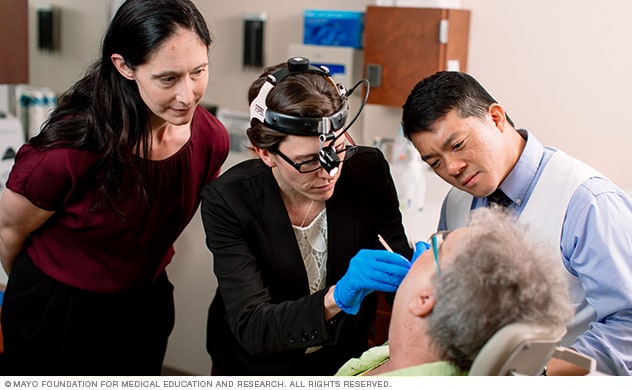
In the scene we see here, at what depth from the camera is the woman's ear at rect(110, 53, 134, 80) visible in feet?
5.75

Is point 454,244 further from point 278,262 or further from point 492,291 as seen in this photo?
point 278,262

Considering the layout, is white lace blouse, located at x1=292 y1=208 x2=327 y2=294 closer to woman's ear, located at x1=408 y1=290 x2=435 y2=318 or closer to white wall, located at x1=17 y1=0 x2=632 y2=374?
woman's ear, located at x1=408 y1=290 x2=435 y2=318

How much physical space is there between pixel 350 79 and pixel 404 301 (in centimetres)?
179

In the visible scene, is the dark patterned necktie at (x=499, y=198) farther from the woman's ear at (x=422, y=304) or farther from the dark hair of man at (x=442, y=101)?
the woman's ear at (x=422, y=304)

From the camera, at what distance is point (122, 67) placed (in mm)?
1763

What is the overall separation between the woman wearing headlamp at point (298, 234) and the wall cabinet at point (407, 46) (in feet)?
2.93

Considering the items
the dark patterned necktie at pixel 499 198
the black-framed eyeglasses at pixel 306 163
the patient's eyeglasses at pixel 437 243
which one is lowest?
the dark patterned necktie at pixel 499 198

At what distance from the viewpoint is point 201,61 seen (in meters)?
1.74

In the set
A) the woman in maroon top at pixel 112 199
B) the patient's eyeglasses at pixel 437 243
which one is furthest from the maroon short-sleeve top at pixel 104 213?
the patient's eyeglasses at pixel 437 243

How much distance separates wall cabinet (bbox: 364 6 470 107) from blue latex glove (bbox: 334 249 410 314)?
1.30 m

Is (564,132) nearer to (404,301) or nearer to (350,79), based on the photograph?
(350,79)

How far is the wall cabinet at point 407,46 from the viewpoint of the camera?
8.46ft

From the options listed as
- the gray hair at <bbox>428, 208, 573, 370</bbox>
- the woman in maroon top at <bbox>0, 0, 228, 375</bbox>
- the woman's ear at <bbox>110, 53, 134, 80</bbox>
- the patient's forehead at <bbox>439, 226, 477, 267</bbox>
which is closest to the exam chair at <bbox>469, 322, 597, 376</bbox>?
the gray hair at <bbox>428, 208, 573, 370</bbox>

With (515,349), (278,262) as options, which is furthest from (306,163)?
(515,349)
